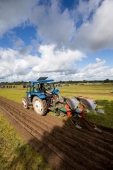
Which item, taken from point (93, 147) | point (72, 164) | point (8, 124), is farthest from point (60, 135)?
point (8, 124)

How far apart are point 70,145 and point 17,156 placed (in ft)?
6.36

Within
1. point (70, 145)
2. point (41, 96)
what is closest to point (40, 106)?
point (41, 96)

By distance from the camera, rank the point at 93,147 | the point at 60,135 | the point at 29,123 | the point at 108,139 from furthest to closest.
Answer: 1. the point at 29,123
2. the point at 60,135
3. the point at 108,139
4. the point at 93,147

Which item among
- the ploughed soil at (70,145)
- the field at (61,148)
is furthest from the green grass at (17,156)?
the ploughed soil at (70,145)

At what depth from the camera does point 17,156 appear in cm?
427

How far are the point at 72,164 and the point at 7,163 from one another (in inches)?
81.5

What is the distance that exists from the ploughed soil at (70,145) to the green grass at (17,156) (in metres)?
0.22

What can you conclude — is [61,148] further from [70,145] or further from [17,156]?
[17,156]

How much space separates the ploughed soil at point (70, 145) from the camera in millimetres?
3756

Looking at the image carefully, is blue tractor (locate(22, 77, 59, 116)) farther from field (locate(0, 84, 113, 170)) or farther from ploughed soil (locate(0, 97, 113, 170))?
field (locate(0, 84, 113, 170))

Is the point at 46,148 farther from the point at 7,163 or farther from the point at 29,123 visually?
the point at 29,123

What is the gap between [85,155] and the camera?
162 inches

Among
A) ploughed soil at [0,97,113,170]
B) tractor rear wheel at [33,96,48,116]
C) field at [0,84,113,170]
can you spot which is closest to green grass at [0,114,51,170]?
field at [0,84,113,170]

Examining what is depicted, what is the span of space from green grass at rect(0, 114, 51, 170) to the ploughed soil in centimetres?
22
